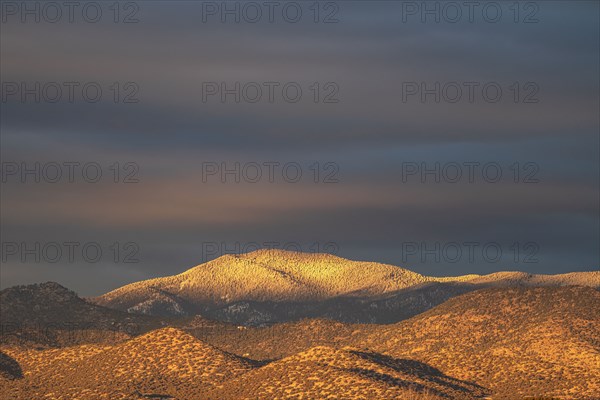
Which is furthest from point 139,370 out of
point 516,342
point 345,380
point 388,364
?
point 516,342

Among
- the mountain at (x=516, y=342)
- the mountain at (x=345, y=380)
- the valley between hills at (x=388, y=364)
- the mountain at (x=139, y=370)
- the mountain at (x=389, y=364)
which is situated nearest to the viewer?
the mountain at (x=345, y=380)

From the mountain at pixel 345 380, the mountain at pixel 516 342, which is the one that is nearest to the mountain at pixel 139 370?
the mountain at pixel 345 380

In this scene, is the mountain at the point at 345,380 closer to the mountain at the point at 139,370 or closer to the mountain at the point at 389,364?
the mountain at the point at 389,364

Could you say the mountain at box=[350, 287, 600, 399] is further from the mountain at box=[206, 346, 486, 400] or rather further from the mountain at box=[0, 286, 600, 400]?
the mountain at box=[206, 346, 486, 400]

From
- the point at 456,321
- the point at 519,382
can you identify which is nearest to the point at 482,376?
the point at 519,382

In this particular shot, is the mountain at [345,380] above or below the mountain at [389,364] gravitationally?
above

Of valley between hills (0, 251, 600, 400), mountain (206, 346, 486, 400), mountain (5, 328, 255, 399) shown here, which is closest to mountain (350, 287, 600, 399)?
valley between hills (0, 251, 600, 400)

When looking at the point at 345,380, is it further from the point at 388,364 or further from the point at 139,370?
the point at 139,370

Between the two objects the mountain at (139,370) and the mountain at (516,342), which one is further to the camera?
the mountain at (139,370)
